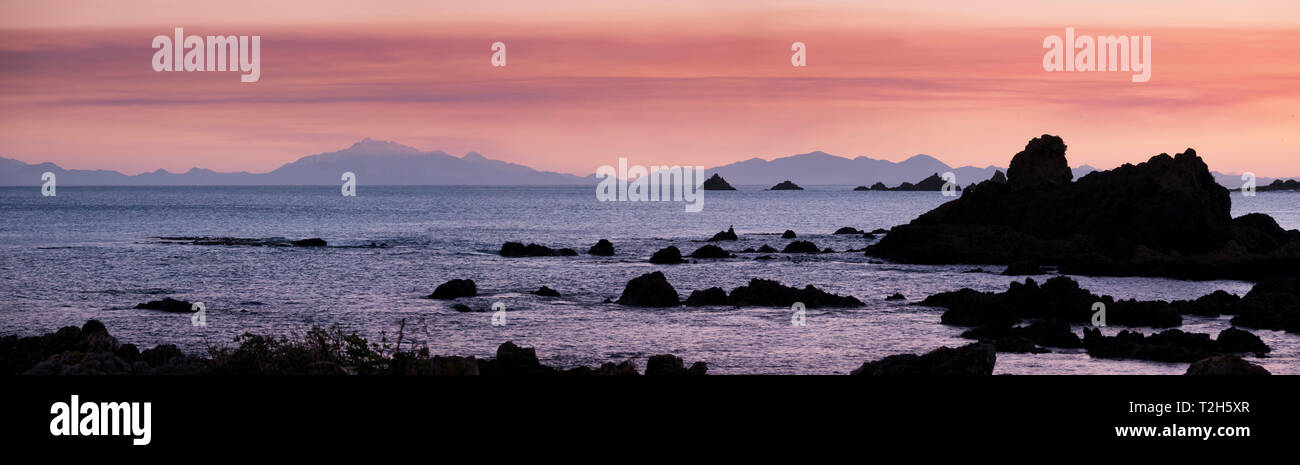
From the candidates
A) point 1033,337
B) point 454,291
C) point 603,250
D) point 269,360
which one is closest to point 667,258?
point 603,250

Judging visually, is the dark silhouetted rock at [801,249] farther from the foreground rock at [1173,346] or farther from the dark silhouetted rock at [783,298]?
the foreground rock at [1173,346]

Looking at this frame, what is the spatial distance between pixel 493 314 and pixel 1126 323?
22.5m

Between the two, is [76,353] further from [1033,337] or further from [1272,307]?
[1272,307]

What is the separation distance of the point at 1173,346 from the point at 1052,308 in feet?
29.4

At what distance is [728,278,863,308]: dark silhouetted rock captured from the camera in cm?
4194

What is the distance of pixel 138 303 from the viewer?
4409 cm

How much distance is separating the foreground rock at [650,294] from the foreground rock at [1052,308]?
10.8 meters

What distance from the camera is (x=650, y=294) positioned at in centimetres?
4244

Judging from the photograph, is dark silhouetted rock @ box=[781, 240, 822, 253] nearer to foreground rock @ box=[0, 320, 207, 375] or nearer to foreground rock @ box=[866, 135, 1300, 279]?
foreground rock @ box=[866, 135, 1300, 279]

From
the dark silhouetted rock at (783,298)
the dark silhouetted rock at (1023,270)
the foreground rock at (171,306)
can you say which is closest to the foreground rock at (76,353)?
the foreground rock at (171,306)

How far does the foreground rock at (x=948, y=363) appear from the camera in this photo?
20219 millimetres

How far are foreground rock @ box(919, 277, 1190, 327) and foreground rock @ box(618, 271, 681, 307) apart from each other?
35.4 ft
